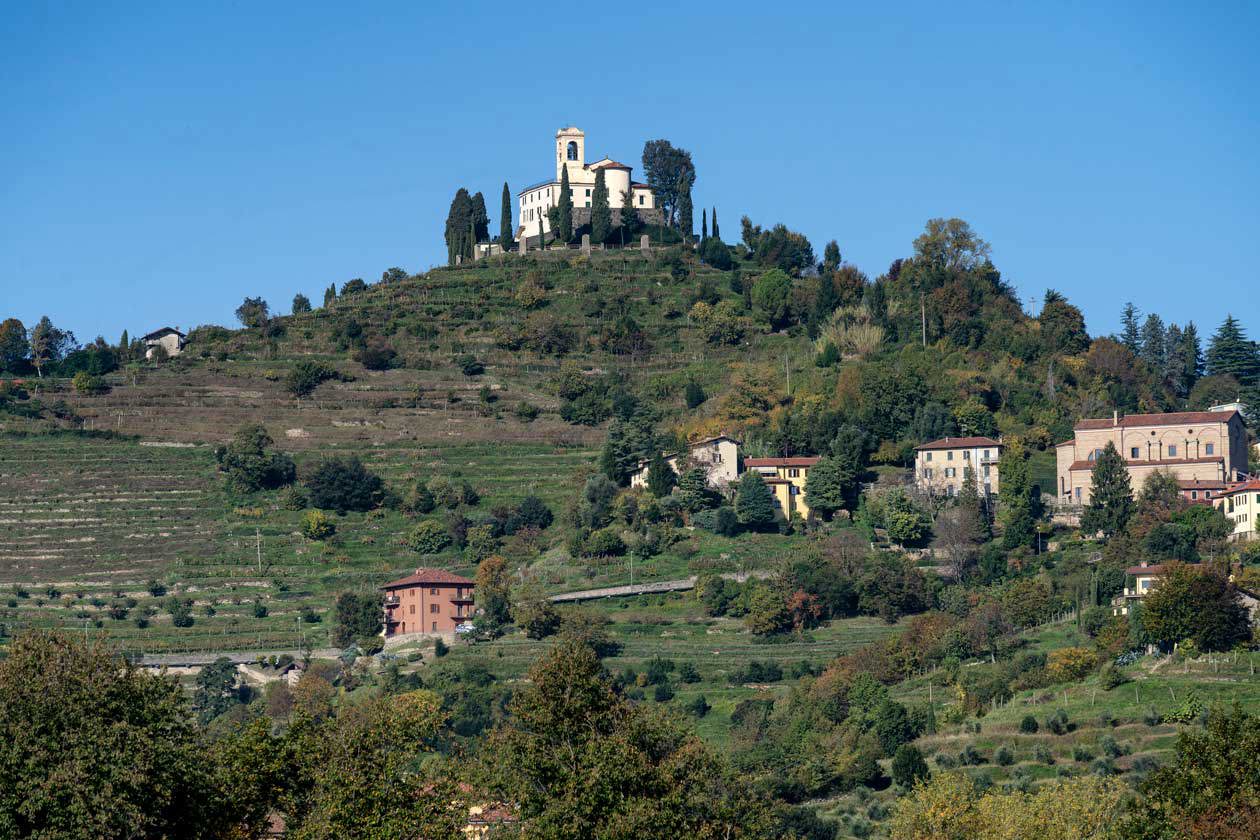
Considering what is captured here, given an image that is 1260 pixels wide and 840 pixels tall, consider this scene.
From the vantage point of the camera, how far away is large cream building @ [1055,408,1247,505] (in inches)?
3398

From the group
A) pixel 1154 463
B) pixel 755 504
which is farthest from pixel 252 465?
pixel 1154 463

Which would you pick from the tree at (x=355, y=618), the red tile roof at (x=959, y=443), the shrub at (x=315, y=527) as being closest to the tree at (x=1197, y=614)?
the red tile roof at (x=959, y=443)

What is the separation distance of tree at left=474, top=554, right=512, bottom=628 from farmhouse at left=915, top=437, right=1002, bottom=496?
63.5 feet

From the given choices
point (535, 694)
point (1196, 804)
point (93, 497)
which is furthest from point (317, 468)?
point (1196, 804)

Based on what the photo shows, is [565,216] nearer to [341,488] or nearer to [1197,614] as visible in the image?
[341,488]

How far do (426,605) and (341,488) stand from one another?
1402 centimetres

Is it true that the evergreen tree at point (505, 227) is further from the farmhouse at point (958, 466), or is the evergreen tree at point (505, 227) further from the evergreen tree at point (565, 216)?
the farmhouse at point (958, 466)

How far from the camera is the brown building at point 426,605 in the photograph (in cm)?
8188

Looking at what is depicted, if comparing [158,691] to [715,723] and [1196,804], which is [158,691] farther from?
[715,723]

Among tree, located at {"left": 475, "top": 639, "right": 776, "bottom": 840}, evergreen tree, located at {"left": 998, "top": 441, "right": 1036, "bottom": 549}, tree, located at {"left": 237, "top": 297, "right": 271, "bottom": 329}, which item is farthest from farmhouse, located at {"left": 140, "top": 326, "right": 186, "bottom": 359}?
tree, located at {"left": 475, "top": 639, "right": 776, "bottom": 840}

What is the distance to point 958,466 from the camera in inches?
3521

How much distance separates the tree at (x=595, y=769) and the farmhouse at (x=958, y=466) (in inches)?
1880

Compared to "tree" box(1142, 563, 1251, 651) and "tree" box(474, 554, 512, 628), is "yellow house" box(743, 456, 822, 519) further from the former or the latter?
"tree" box(1142, 563, 1251, 651)

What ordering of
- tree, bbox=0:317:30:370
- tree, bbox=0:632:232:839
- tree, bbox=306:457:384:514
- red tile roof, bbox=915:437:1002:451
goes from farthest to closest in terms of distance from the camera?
tree, bbox=0:317:30:370 → tree, bbox=306:457:384:514 → red tile roof, bbox=915:437:1002:451 → tree, bbox=0:632:232:839
